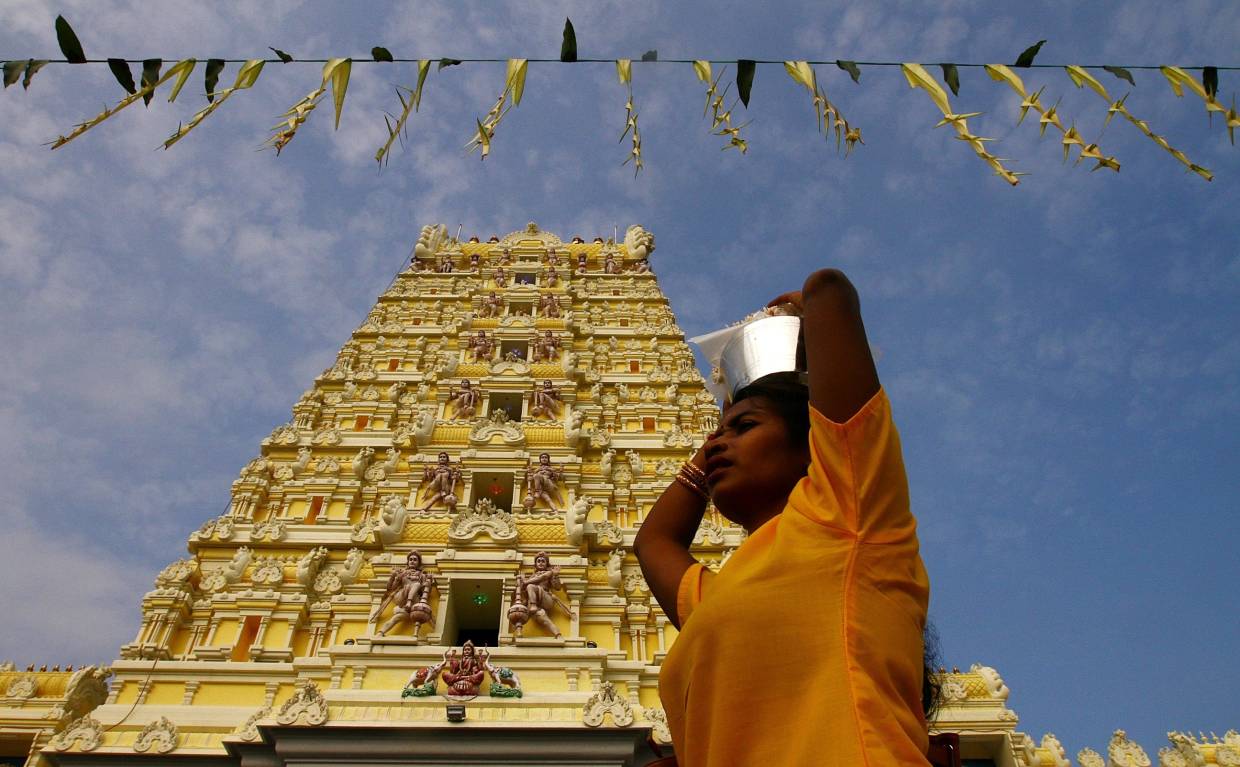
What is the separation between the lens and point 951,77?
366cm

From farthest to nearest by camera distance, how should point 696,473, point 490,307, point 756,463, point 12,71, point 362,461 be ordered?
point 490,307
point 362,461
point 12,71
point 696,473
point 756,463

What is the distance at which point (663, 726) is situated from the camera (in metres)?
10.3

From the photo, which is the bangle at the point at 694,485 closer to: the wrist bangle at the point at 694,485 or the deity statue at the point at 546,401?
the wrist bangle at the point at 694,485

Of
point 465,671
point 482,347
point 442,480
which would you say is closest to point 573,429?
point 442,480

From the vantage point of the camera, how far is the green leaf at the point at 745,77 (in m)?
3.70

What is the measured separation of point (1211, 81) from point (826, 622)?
9.83 feet

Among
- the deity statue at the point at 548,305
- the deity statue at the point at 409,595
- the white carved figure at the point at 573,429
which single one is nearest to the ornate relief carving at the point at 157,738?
the deity statue at the point at 409,595

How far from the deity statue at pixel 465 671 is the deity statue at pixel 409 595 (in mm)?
1126

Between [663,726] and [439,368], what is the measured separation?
12.0m

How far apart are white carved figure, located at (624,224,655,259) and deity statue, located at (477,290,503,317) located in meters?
7.36

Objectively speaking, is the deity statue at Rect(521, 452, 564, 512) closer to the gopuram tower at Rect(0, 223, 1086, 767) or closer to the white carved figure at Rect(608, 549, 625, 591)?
the gopuram tower at Rect(0, 223, 1086, 767)

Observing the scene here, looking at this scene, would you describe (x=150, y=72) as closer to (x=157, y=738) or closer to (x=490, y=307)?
(x=157, y=738)

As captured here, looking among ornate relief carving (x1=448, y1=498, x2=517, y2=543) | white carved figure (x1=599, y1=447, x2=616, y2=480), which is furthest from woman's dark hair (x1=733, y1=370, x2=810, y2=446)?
white carved figure (x1=599, y1=447, x2=616, y2=480)

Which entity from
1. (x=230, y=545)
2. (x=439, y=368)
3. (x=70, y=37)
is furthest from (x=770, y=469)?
(x=439, y=368)
